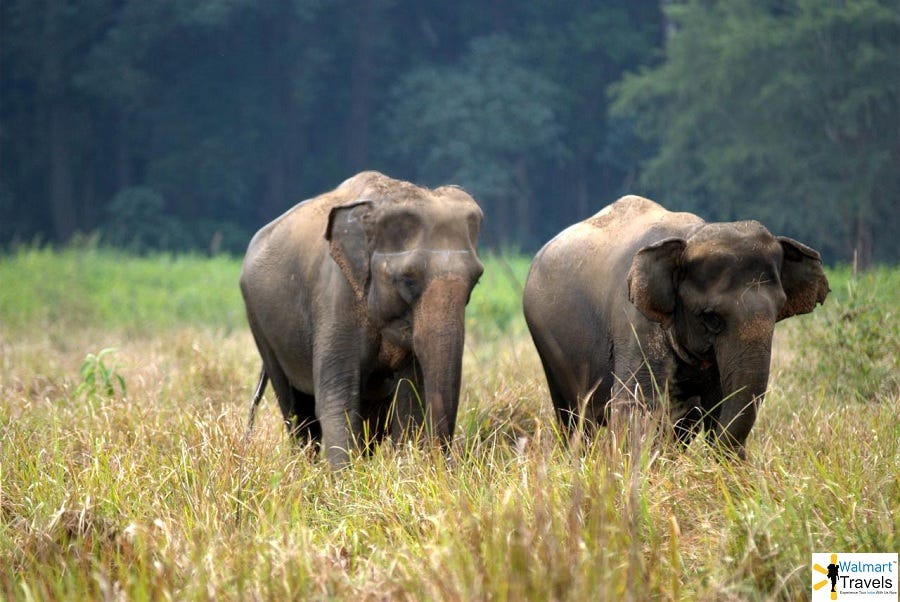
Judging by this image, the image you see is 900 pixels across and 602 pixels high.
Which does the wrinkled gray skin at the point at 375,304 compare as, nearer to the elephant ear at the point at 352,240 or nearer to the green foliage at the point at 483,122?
the elephant ear at the point at 352,240

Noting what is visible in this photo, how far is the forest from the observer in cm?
3158

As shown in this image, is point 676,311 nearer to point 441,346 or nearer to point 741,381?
point 741,381

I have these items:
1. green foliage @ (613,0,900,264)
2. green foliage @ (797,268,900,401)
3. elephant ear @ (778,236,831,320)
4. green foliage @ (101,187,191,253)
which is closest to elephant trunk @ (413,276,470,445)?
elephant ear @ (778,236,831,320)

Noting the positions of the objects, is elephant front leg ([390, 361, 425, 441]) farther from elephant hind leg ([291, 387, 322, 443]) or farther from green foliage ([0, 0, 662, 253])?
green foliage ([0, 0, 662, 253])

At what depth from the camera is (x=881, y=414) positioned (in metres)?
5.47

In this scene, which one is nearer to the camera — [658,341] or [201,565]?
[201,565]

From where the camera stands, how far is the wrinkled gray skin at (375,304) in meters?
5.47

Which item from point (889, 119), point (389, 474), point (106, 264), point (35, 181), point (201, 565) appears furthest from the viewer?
point (35, 181)

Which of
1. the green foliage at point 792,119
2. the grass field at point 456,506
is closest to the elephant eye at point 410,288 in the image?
the grass field at point 456,506

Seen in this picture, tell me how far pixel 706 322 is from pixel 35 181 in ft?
114

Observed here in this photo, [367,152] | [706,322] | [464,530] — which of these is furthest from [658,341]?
[367,152]

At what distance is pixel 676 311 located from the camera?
5344 mm

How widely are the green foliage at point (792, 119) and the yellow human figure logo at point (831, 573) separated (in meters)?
22.1

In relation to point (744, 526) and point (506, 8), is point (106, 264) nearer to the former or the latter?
point (744, 526)
